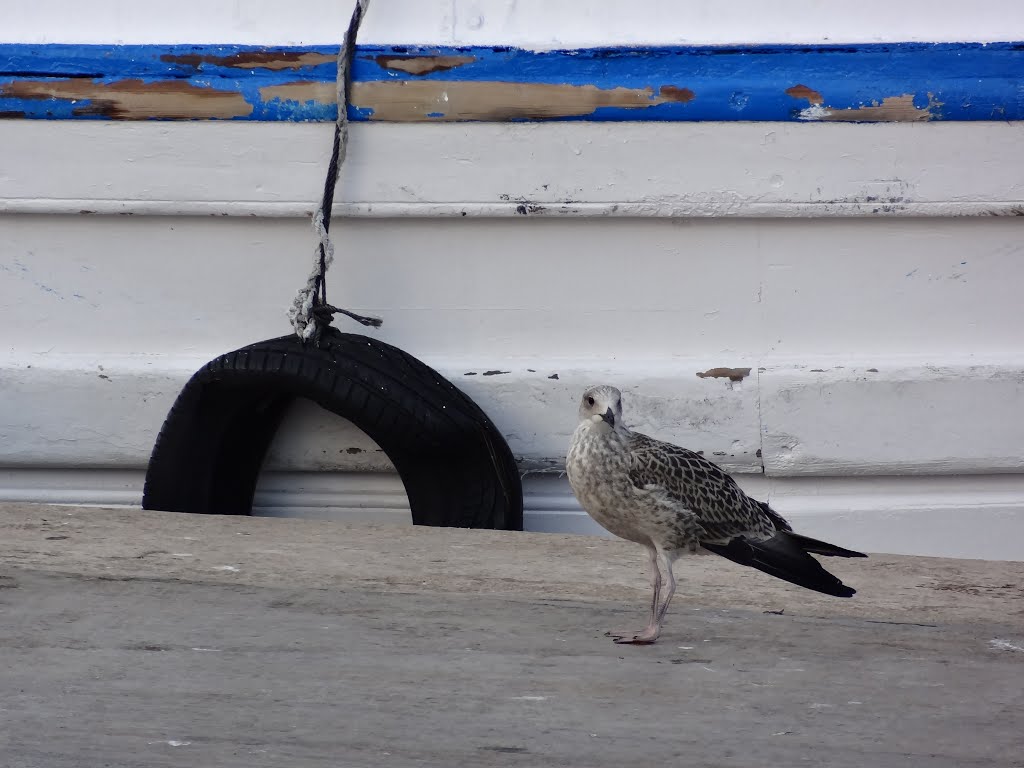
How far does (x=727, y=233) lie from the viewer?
11.4ft

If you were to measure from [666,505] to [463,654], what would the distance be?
0.50 meters

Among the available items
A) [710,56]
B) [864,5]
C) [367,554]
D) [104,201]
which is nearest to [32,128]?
[104,201]

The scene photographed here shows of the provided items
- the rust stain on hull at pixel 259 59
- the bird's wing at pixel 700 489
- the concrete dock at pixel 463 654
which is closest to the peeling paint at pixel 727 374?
the concrete dock at pixel 463 654

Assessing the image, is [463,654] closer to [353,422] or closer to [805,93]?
[353,422]

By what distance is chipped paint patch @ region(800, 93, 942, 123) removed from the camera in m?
3.38

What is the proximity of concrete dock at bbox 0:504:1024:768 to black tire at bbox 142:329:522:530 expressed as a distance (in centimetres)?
16

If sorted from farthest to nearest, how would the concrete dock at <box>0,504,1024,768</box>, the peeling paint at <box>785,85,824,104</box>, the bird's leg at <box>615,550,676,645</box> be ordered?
the peeling paint at <box>785,85,824,104</box>, the bird's leg at <box>615,550,676,645</box>, the concrete dock at <box>0,504,1024,768</box>

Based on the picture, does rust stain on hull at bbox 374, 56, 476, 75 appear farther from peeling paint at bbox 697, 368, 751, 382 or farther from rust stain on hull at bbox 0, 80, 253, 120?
peeling paint at bbox 697, 368, 751, 382

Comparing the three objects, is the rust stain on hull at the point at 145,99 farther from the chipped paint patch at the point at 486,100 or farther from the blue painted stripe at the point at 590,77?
the chipped paint patch at the point at 486,100

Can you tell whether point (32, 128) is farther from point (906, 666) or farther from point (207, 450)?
point (906, 666)

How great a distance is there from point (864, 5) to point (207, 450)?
7.25 feet

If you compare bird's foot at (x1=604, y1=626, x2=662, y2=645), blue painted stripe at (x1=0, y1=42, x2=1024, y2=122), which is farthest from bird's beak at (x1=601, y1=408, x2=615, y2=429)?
blue painted stripe at (x1=0, y1=42, x2=1024, y2=122)

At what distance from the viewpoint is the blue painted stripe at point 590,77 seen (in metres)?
3.36

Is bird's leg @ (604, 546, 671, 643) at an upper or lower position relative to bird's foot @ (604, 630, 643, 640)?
upper
